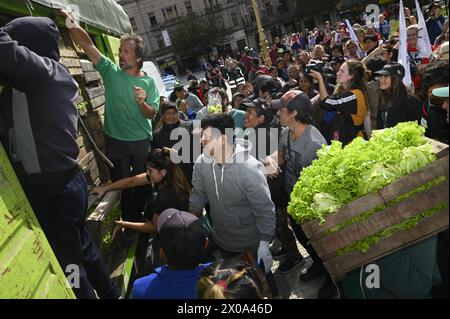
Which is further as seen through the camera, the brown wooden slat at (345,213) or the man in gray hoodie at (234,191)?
the man in gray hoodie at (234,191)

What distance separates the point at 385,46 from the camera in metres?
7.15

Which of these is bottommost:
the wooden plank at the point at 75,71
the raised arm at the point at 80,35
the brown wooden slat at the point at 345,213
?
the brown wooden slat at the point at 345,213

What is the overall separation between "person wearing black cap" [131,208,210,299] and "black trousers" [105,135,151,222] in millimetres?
1638

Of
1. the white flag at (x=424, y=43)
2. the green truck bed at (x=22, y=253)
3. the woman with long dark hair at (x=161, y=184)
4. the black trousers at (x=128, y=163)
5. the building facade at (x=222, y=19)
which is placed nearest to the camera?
the green truck bed at (x=22, y=253)

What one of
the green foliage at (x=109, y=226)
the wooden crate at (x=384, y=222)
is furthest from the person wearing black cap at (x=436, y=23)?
the green foliage at (x=109, y=226)

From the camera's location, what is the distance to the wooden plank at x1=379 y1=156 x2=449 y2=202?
2.07m

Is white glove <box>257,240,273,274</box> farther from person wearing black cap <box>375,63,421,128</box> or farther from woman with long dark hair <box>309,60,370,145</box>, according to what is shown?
person wearing black cap <box>375,63,421,128</box>

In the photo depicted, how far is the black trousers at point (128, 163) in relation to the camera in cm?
407

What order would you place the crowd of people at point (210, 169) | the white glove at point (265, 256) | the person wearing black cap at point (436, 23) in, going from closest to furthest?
the crowd of people at point (210, 169) → the white glove at point (265, 256) → the person wearing black cap at point (436, 23)

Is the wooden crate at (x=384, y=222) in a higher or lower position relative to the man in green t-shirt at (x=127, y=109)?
lower

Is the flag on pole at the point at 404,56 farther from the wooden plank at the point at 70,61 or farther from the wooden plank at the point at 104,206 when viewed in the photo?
the wooden plank at the point at 70,61

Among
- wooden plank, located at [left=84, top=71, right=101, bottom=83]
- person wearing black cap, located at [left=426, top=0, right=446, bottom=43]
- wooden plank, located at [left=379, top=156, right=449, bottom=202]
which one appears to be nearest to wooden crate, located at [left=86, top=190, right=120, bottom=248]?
wooden plank, located at [left=84, top=71, right=101, bottom=83]
